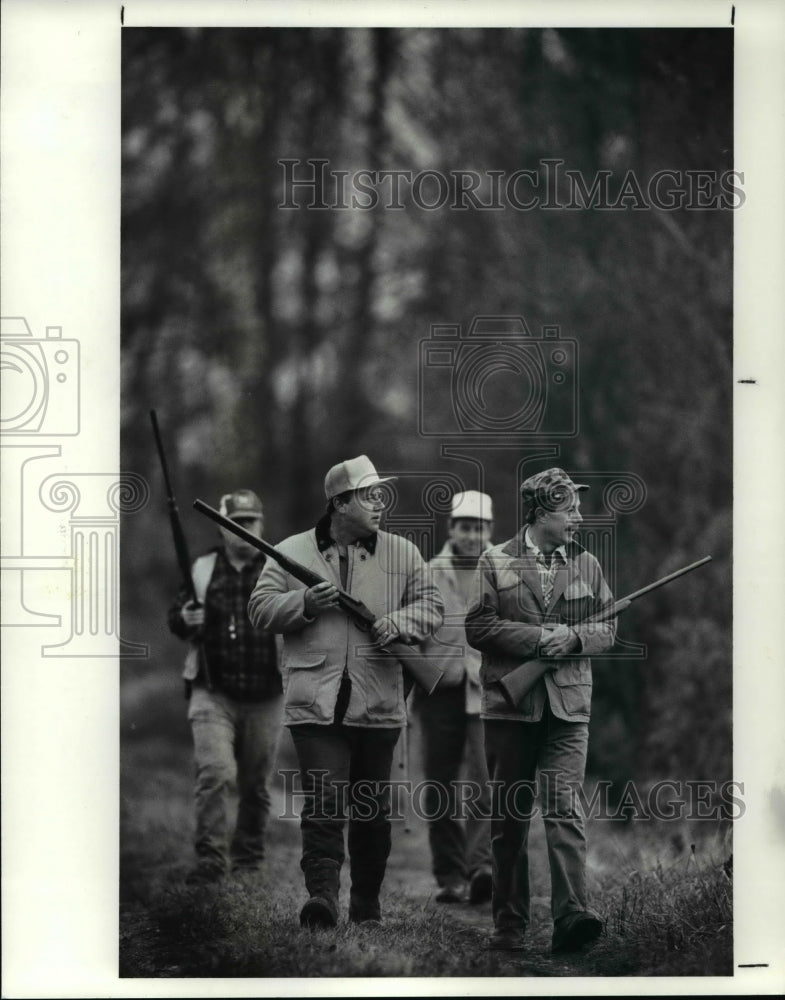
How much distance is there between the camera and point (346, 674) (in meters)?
9.98

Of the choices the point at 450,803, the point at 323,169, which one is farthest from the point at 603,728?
the point at 323,169

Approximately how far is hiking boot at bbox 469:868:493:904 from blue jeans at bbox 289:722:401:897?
91cm

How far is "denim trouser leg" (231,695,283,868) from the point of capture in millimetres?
11164

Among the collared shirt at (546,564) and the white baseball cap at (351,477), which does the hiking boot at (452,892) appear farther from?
the white baseball cap at (351,477)

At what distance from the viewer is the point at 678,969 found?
10.2 meters

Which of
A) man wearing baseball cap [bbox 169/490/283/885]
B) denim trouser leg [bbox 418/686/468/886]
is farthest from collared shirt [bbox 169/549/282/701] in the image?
denim trouser leg [bbox 418/686/468/886]

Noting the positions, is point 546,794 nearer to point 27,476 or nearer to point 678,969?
point 678,969

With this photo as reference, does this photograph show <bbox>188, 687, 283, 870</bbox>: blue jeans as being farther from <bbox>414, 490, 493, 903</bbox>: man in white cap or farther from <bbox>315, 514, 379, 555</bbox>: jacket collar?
<bbox>315, 514, 379, 555</bbox>: jacket collar

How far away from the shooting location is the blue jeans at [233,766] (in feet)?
35.9

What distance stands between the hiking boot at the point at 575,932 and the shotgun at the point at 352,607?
1.38 meters

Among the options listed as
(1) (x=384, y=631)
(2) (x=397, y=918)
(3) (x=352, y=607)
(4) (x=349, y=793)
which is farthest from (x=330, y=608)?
(2) (x=397, y=918)

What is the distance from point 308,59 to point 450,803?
4.21 meters

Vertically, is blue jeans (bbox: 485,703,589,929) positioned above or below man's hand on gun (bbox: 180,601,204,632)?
below

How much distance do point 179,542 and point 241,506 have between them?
42 centimetres
